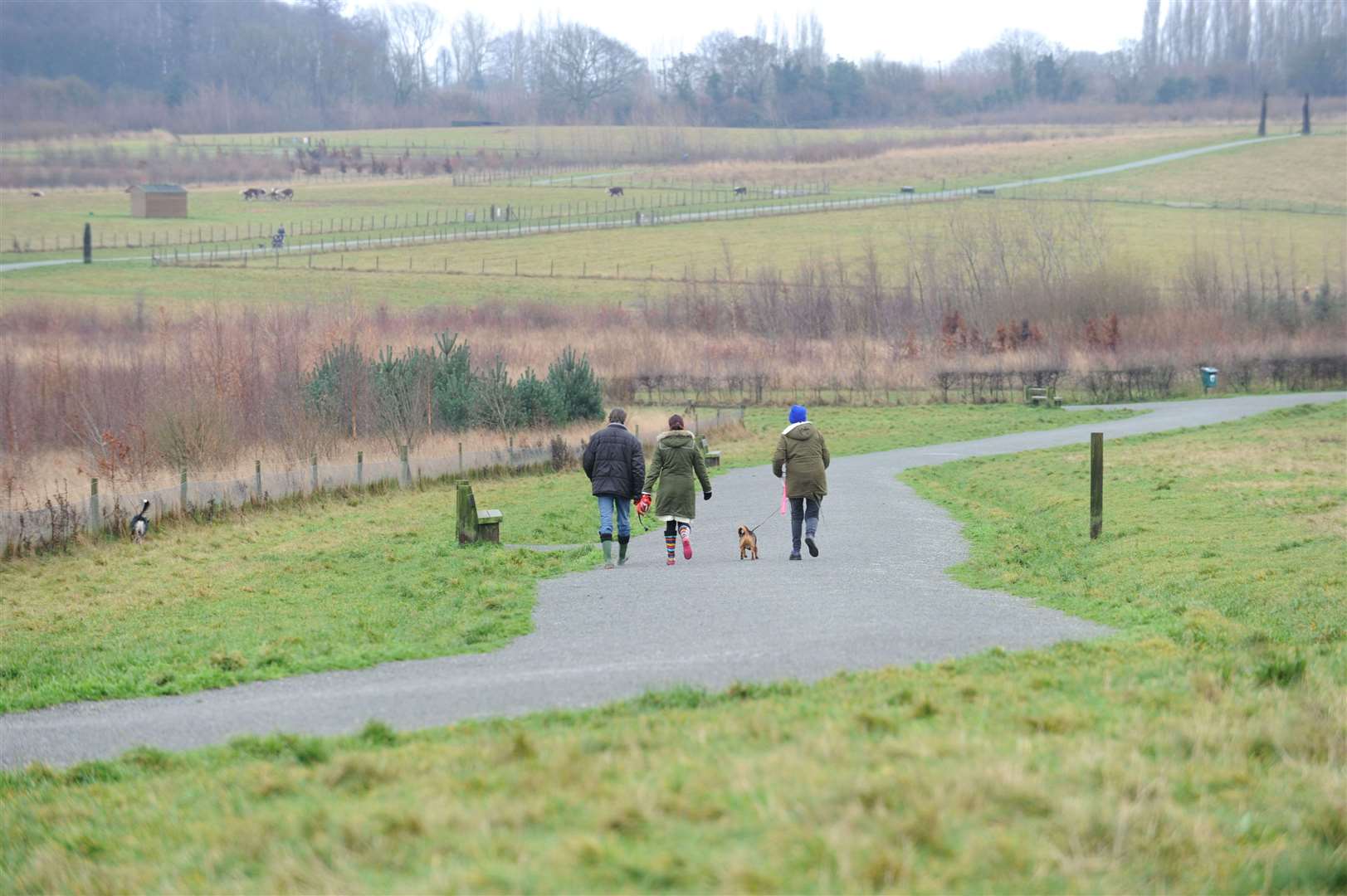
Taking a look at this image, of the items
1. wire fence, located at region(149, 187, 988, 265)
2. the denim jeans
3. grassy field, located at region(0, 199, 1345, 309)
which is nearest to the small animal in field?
the denim jeans

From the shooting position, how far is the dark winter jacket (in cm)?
1833

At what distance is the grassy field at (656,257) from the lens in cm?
8069

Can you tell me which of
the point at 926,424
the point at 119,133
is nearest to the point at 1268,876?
the point at 926,424

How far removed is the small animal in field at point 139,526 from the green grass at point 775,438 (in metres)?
6.11

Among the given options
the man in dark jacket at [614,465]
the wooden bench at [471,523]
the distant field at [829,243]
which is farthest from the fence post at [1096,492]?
the distant field at [829,243]

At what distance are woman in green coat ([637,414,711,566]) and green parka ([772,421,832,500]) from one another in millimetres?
1062

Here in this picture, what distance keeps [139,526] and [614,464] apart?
10.1 m

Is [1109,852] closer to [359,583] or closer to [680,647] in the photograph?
[680,647]

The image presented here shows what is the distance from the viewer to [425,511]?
27281 mm

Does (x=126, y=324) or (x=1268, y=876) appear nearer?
(x=1268, y=876)

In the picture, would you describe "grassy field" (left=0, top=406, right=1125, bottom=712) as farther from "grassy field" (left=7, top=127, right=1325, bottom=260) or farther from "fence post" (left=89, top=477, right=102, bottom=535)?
"grassy field" (left=7, top=127, right=1325, bottom=260)

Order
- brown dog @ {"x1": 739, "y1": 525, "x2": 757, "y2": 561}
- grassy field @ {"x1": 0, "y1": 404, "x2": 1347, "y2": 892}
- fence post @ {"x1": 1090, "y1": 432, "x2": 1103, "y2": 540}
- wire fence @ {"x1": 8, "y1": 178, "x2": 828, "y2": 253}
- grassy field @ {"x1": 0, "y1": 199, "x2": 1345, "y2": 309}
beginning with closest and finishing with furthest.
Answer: grassy field @ {"x1": 0, "y1": 404, "x2": 1347, "y2": 892} < brown dog @ {"x1": 739, "y1": 525, "x2": 757, "y2": 561} < fence post @ {"x1": 1090, "y1": 432, "x2": 1103, "y2": 540} < grassy field @ {"x1": 0, "y1": 199, "x2": 1345, "y2": 309} < wire fence @ {"x1": 8, "y1": 178, "x2": 828, "y2": 253}

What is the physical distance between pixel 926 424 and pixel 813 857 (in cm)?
4250

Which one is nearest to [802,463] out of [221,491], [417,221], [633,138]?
[221,491]
